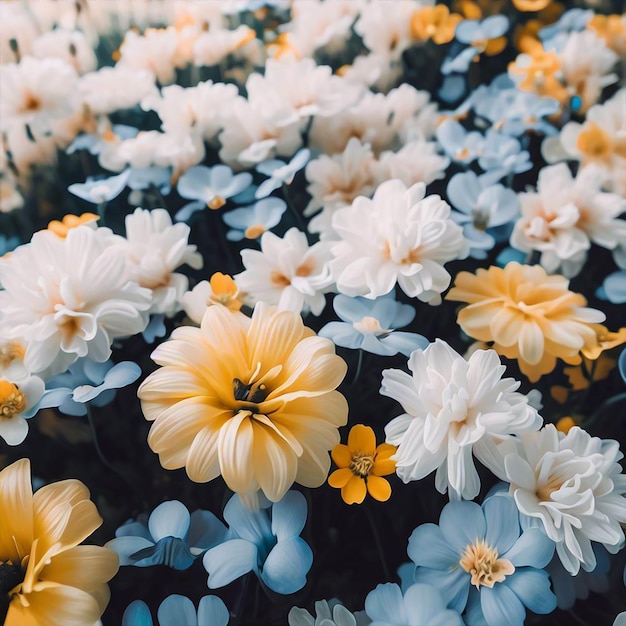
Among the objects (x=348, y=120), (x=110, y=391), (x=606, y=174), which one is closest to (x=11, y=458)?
(x=110, y=391)

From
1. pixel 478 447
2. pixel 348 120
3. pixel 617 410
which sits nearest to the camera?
pixel 478 447

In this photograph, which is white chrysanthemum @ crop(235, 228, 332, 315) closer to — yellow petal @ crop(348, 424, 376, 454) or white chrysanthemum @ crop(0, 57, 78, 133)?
yellow petal @ crop(348, 424, 376, 454)

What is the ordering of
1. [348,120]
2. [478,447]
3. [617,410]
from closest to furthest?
[478,447] → [617,410] → [348,120]

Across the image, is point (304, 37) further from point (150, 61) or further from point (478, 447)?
point (478, 447)

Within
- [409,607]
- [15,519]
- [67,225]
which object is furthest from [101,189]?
[409,607]

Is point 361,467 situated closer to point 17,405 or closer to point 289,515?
point 289,515

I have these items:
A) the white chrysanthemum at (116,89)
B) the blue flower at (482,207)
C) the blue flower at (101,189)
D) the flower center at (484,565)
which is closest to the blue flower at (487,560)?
the flower center at (484,565)

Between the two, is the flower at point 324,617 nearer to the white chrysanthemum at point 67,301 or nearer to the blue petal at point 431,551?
the blue petal at point 431,551
